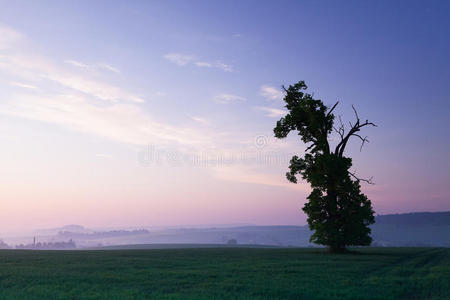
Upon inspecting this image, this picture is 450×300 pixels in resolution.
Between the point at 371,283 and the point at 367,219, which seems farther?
the point at 367,219

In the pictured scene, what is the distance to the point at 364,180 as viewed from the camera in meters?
50.9

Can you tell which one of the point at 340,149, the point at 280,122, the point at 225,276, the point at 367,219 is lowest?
the point at 225,276

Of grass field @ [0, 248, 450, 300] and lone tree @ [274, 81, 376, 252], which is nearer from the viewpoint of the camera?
grass field @ [0, 248, 450, 300]

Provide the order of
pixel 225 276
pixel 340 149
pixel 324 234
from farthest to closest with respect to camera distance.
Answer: pixel 340 149 → pixel 324 234 → pixel 225 276

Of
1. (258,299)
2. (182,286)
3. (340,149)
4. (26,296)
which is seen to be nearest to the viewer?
(258,299)

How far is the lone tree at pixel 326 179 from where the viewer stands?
157 ft

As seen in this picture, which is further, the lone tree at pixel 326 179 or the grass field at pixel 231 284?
the lone tree at pixel 326 179

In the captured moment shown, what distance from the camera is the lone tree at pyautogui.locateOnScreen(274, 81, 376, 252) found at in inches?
1889

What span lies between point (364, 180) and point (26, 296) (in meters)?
40.8

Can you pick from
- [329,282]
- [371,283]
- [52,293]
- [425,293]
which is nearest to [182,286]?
[52,293]

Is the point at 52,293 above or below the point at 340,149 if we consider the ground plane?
below

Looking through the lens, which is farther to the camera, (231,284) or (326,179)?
(326,179)

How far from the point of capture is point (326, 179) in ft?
163

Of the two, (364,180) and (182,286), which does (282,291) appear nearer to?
(182,286)
